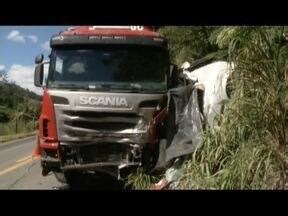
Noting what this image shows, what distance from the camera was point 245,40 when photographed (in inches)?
264

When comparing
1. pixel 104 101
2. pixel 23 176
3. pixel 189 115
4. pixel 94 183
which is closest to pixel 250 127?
pixel 189 115

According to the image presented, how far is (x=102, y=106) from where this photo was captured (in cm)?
789

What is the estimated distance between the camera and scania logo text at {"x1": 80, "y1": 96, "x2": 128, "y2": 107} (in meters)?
7.85

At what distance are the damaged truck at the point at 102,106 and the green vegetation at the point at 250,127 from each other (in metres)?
1.21

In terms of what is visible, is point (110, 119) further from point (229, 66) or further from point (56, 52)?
point (229, 66)

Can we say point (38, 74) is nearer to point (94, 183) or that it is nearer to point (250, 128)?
point (94, 183)

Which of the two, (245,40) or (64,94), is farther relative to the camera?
(64,94)

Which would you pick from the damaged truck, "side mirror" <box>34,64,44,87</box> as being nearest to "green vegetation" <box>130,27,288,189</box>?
the damaged truck

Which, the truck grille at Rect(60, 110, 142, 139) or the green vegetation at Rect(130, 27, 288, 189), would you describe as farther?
the truck grille at Rect(60, 110, 142, 139)

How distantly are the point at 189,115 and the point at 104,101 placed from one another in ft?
3.81

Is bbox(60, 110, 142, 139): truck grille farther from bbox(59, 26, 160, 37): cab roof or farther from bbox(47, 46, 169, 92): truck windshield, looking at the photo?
bbox(59, 26, 160, 37): cab roof

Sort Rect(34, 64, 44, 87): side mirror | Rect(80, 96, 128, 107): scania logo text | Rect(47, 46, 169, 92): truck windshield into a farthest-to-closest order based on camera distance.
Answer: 1. Rect(34, 64, 44, 87): side mirror
2. Rect(47, 46, 169, 92): truck windshield
3. Rect(80, 96, 128, 107): scania logo text
